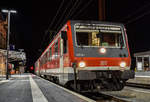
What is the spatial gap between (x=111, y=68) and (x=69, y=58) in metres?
1.78

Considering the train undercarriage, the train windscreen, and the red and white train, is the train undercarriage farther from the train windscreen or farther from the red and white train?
the train windscreen

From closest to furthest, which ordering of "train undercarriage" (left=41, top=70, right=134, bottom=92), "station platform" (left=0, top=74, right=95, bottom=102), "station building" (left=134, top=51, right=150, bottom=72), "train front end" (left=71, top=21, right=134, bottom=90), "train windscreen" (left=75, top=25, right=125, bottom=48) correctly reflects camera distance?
"station platform" (left=0, top=74, right=95, bottom=102) → "train undercarriage" (left=41, top=70, right=134, bottom=92) → "train front end" (left=71, top=21, right=134, bottom=90) → "train windscreen" (left=75, top=25, right=125, bottom=48) → "station building" (left=134, top=51, right=150, bottom=72)

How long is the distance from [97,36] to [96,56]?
90 cm

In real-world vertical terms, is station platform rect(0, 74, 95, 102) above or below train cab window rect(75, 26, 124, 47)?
below

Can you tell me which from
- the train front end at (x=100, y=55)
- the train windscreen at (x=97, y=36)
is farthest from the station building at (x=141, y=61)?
the train front end at (x=100, y=55)

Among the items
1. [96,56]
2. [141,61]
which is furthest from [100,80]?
[141,61]

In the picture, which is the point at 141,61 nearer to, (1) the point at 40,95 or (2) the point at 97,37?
(2) the point at 97,37

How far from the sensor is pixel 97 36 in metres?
8.41

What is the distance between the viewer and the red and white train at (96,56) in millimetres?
7840

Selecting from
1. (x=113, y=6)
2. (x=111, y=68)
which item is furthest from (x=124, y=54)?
(x=113, y=6)

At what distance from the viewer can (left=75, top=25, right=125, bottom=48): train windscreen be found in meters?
8.33

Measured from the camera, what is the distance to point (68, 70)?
8180mm

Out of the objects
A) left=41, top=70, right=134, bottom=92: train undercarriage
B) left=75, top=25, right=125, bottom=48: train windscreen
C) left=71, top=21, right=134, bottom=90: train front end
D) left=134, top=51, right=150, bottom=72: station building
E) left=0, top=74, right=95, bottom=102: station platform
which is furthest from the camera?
left=134, top=51, right=150, bottom=72: station building

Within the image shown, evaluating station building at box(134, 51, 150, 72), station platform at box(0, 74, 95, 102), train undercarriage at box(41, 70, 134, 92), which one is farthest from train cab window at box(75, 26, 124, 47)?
station building at box(134, 51, 150, 72)
